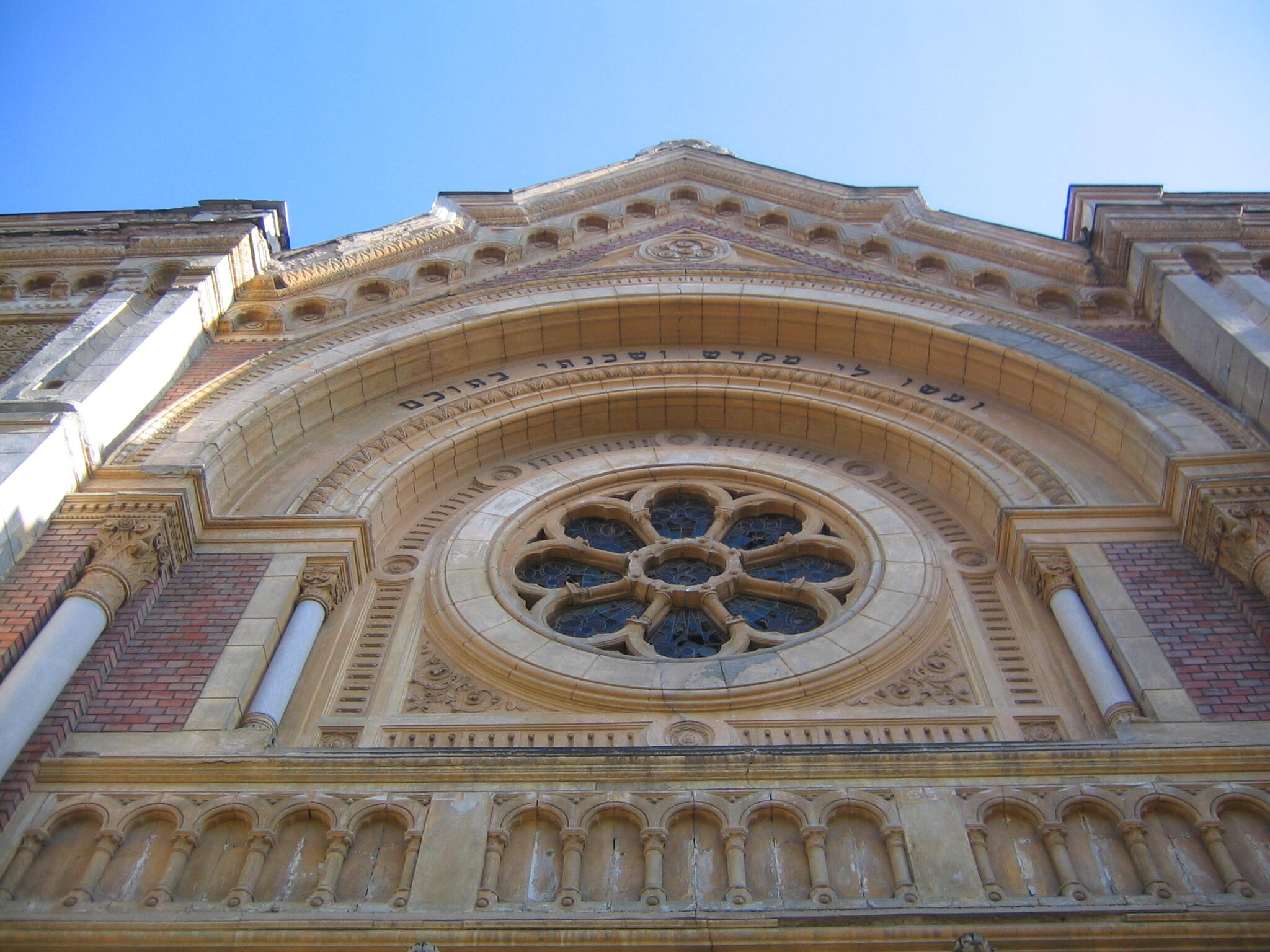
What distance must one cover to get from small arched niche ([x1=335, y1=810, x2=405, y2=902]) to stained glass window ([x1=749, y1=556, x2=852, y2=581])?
4.81 meters

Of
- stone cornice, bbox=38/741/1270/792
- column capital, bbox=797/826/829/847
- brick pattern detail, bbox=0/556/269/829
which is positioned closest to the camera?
column capital, bbox=797/826/829/847

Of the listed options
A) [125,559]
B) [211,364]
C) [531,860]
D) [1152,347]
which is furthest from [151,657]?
[1152,347]

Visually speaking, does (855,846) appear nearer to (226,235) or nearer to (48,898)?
(48,898)

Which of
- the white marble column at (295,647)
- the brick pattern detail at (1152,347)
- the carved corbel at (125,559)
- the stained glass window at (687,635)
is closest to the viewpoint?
the white marble column at (295,647)

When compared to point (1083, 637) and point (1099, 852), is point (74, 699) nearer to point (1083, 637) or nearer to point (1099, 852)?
point (1099, 852)

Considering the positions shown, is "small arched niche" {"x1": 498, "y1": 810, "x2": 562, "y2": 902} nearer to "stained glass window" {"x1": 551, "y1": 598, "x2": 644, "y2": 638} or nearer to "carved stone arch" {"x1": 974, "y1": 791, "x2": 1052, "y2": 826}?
"carved stone arch" {"x1": 974, "y1": 791, "x2": 1052, "y2": 826}

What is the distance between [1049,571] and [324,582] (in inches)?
225

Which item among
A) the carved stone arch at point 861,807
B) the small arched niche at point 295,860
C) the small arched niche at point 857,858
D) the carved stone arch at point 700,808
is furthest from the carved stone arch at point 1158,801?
the small arched niche at point 295,860

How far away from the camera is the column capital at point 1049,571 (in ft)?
32.3

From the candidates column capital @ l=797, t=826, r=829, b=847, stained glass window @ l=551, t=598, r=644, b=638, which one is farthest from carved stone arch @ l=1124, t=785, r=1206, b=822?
stained glass window @ l=551, t=598, r=644, b=638

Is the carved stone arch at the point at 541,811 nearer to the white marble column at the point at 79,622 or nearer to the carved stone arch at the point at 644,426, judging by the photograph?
the white marble column at the point at 79,622

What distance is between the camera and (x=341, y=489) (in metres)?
11.5

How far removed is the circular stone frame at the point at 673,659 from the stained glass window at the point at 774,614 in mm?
440

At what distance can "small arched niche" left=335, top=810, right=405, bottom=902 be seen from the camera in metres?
6.81
